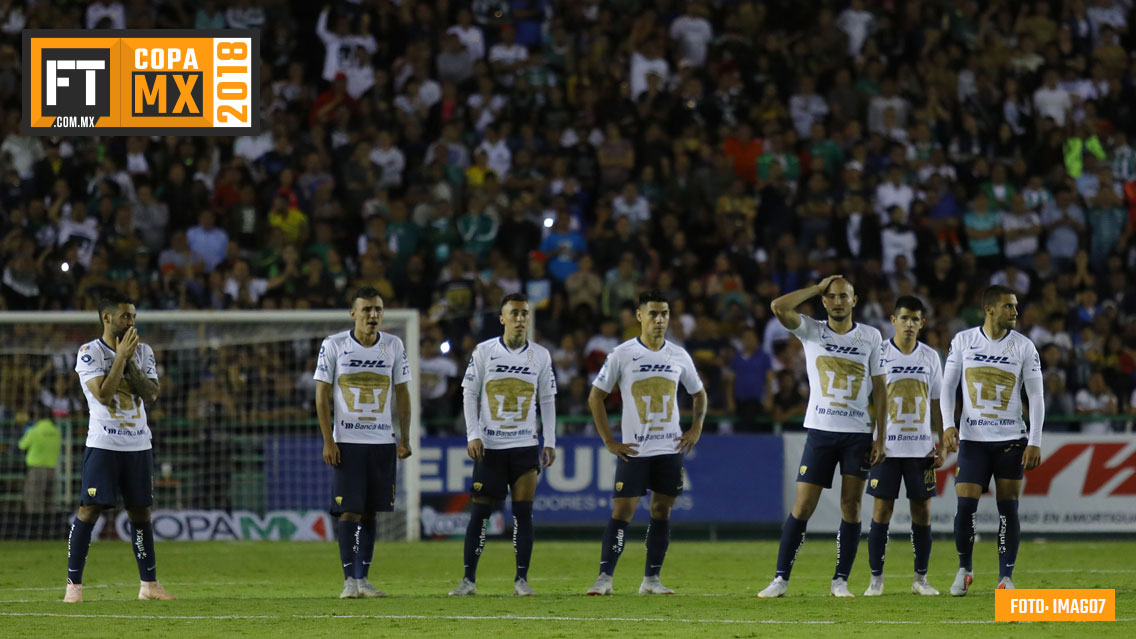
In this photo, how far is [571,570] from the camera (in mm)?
15359

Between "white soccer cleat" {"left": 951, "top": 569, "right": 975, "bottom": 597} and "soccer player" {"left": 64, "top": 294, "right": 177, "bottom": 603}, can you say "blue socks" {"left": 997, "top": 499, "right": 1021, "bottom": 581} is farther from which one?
"soccer player" {"left": 64, "top": 294, "right": 177, "bottom": 603}

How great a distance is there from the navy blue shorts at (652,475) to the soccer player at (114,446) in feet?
12.1

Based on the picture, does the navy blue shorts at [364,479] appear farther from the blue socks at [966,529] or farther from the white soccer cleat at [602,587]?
the blue socks at [966,529]

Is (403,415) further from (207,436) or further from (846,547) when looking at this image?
(207,436)

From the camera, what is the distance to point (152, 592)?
1202 centimetres

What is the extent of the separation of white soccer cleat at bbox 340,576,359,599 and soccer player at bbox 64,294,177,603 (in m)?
1.38

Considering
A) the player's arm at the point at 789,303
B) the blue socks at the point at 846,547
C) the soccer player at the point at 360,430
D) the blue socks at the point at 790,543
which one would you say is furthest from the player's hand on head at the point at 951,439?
the soccer player at the point at 360,430

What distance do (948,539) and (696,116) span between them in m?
8.47

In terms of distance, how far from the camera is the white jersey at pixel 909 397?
12.3m

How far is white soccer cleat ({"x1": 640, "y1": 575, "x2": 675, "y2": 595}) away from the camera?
1227cm

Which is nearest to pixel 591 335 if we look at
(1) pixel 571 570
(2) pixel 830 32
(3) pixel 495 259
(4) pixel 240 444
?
(3) pixel 495 259

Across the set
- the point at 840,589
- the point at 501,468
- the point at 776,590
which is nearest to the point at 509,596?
the point at 501,468

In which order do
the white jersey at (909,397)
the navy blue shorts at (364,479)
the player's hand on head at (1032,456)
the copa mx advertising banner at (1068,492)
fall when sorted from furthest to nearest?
1. the copa mx advertising banner at (1068,492)
2. the white jersey at (909,397)
3. the navy blue shorts at (364,479)
4. the player's hand on head at (1032,456)

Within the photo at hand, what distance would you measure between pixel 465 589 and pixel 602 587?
1093mm
